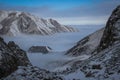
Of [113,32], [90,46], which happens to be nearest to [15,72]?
[113,32]

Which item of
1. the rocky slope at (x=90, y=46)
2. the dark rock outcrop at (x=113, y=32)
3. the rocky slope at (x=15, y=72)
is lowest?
the rocky slope at (x=90, y=46)

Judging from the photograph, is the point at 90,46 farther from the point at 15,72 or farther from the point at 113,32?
the point at 15,72

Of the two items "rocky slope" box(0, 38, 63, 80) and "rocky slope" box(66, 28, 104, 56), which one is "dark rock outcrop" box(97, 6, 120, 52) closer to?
"rocky slope" box(0, 38, 63, 80)

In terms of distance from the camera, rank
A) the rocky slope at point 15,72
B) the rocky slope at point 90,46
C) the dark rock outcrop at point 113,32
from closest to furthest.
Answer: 1. the rocky slope at point 15,72
2. the dark rock outcrop at point 113,32
3. the rocky slope at point 90,46

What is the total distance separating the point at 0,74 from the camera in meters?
21.0

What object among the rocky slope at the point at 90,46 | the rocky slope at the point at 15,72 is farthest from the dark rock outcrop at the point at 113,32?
the rocky slope at the point at 90,46

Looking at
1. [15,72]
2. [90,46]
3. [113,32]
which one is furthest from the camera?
[90,46]

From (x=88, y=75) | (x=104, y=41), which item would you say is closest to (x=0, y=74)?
(x=88, y=75)

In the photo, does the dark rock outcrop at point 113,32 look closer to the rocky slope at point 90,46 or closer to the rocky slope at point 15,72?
the rocky slope at point 15,72

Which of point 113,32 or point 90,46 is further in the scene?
point 90,46

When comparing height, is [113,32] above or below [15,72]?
above

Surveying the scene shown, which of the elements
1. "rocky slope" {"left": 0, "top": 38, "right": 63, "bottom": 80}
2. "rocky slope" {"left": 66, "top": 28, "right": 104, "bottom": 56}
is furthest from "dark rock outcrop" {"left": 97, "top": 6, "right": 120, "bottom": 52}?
"rocky slope" {"left": 66, "top": 28, "right": 104, "bottom": 56}

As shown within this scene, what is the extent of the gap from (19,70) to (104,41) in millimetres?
26461

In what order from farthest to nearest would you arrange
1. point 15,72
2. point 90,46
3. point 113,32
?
point 90,46
point 113,32
point 15,72
